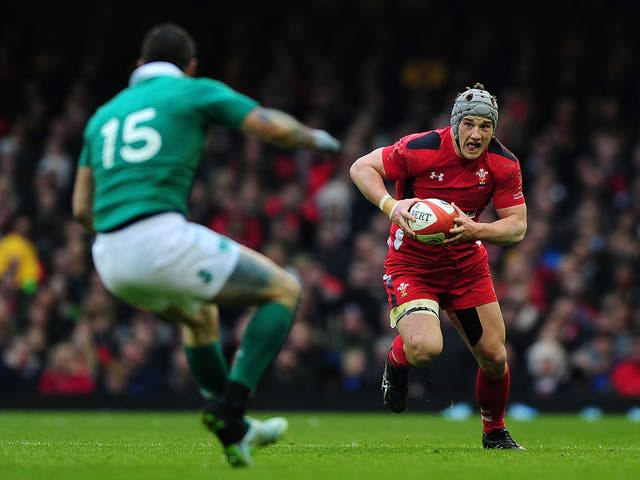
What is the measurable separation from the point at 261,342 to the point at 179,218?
0.82 meters

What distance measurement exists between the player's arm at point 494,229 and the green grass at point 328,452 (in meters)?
1.47

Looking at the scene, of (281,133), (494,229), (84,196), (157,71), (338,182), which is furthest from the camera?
(338,182)

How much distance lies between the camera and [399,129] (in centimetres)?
1941

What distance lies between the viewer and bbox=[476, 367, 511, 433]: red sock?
9117 mm

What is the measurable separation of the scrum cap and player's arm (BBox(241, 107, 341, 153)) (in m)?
2.56

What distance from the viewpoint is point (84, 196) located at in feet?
23.0

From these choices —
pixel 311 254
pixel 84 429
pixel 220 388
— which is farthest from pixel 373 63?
pixel 220 388

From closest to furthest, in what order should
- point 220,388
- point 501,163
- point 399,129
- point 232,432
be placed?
point 232,432 < point 220,388 < point 501,163 < point 399,129

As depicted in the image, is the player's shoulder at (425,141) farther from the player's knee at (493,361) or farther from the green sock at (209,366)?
the green sock at (209,366)

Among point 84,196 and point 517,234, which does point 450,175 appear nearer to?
point 517,234

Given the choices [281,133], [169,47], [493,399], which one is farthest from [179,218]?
[493,399]

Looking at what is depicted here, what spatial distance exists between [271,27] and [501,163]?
13399mm

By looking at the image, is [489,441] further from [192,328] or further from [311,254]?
[311,254]

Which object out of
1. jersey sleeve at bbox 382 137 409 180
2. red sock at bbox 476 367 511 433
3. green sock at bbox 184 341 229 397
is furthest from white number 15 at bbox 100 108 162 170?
red sock at bbox 476 367 511 433
